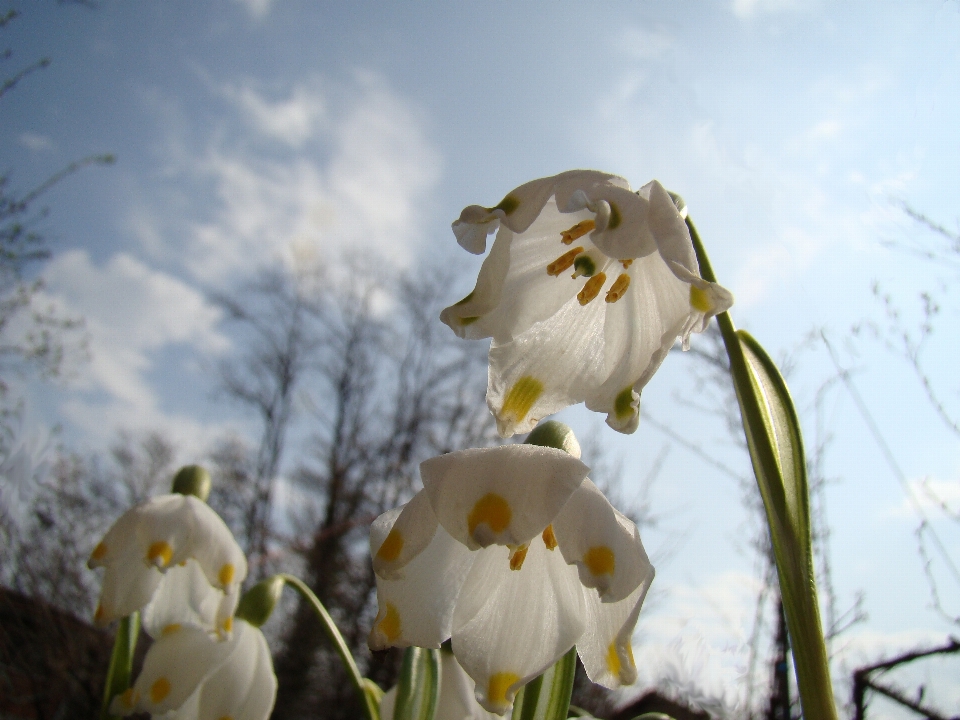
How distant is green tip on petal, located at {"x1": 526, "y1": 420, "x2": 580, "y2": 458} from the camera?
0.63 meters

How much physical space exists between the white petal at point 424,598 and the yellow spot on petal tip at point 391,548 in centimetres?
3

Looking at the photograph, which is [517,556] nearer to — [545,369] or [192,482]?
[545,369]

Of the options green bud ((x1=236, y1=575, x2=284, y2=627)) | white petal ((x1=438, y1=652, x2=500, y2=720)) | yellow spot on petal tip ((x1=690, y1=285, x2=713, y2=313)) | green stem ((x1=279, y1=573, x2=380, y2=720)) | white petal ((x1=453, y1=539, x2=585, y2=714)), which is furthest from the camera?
green bud ((x1=236, y1=575, x2=284, y2=627))

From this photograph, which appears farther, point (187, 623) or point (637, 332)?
point (187, 623)

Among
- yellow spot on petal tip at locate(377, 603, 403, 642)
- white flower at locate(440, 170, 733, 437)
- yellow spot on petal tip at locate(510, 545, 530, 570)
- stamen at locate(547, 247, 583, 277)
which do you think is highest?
stamen at locate(547, 247, 583, 277)

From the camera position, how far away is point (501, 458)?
522 millimetres

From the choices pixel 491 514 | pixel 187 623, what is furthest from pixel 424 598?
pixel 187 623

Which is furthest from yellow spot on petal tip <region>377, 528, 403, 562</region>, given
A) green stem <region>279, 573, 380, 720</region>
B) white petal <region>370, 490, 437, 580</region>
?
green stem <region>279, 573, 380, 720</region>

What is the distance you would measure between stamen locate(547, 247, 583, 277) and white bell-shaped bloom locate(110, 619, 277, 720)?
2.50 ft

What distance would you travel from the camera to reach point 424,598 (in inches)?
23.7

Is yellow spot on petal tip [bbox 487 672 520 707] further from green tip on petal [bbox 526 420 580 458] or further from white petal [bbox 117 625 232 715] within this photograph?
white petal [bbox 117 625 232 715]

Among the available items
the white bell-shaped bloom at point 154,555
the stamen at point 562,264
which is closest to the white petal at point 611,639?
the stamen at point 562,264

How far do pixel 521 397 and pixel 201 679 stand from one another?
2.40 ft

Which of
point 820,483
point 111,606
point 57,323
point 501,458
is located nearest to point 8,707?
→ point 57,323
